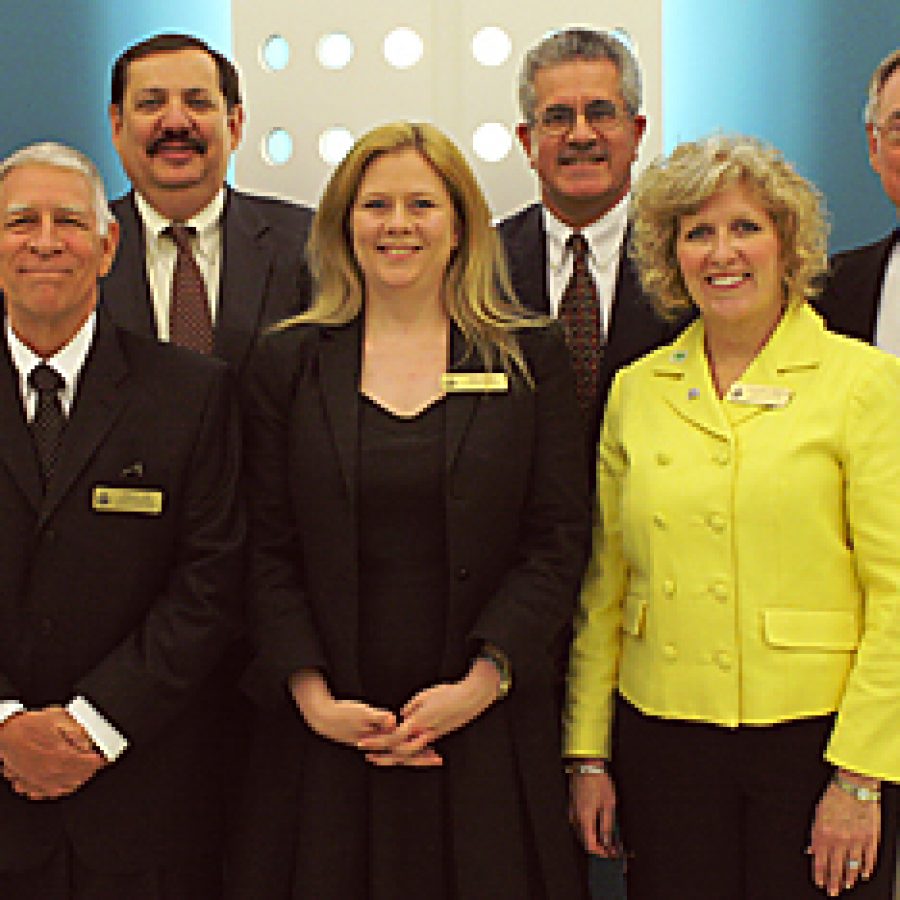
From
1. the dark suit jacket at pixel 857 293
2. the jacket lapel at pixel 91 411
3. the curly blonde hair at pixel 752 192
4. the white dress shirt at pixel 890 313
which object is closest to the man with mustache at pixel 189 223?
the jacket lapel at pixel 91 411

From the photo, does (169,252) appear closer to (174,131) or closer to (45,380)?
(174,131)

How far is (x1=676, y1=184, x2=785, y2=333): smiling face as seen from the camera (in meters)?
2.17

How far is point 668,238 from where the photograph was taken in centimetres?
233

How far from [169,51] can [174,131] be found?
0.22m

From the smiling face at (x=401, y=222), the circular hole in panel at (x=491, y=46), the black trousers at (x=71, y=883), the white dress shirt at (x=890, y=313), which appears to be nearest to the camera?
the black trousers at (x=71, y=883)

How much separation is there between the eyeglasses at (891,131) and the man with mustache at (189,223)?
4.50 feet

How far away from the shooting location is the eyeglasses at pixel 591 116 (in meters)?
2.87

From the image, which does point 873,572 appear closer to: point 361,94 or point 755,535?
point 755,535

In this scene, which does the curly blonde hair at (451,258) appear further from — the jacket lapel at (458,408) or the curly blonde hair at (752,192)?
the curly blonde hair at (752,192)

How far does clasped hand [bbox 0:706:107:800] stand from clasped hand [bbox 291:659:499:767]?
39cm

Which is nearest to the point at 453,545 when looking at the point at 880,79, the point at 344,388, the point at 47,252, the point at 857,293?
the point at 344,388

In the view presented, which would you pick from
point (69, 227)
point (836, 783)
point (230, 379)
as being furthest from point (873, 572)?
point (69, 227)

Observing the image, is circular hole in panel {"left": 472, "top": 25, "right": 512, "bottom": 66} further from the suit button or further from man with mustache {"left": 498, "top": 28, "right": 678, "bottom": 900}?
the suit button

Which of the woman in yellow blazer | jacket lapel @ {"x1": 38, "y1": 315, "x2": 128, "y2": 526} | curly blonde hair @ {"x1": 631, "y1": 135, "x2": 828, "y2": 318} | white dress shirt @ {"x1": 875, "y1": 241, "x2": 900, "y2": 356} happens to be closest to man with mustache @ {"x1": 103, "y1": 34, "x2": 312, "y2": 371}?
jacket lapel @ {"x1": 38, "y1": 315, "x2": 128, "y2": 526}
